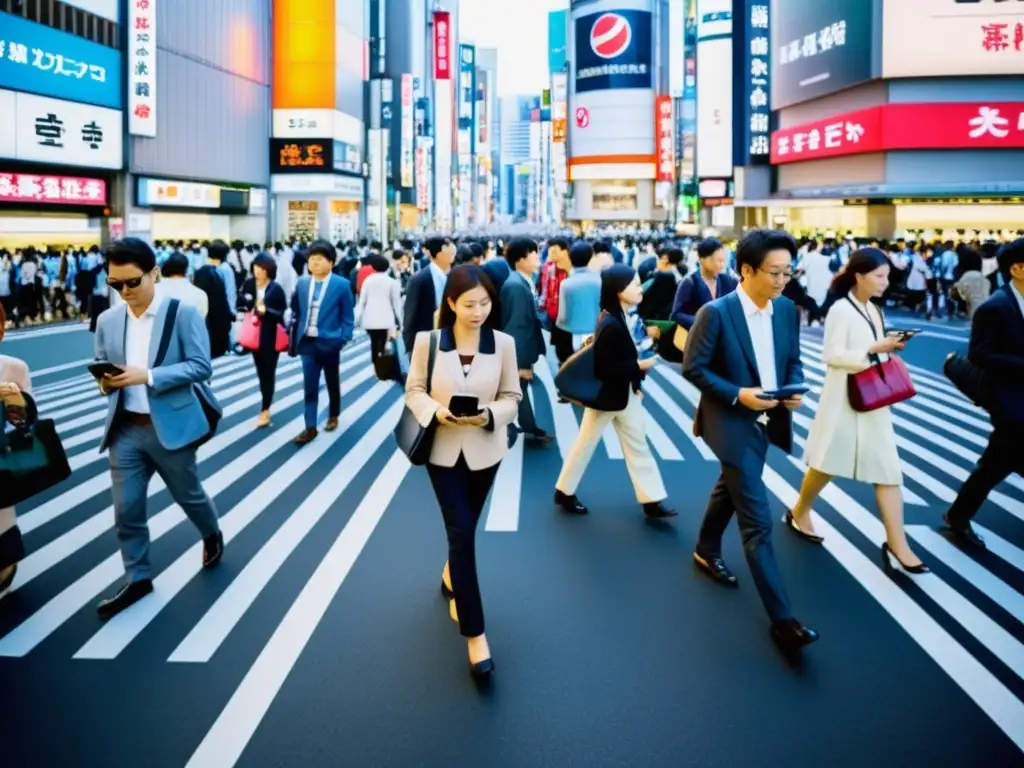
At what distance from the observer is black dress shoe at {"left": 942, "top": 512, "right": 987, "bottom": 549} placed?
5840 mm

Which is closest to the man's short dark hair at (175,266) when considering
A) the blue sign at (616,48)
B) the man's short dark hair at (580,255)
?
the man's short dark hair at (580,255)

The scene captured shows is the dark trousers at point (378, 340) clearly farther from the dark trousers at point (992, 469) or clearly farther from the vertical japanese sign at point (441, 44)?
the vertical japanese sign at point (441, 44)

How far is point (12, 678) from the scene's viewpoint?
397 centimetres

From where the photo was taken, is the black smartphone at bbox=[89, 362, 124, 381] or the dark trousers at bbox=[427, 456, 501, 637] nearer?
the dark trousers at bbox=[427, 456, 501, 637]

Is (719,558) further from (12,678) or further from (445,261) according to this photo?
(445,261)

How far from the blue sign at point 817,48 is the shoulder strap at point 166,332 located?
126 feet

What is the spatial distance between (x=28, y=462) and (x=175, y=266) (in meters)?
3.93

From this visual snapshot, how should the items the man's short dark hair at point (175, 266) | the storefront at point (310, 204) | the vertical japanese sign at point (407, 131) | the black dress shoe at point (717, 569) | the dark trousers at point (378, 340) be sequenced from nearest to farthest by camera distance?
1. the black dress shoe at point (717, 569)
2. the man's short dark hair at point (175, 266)
3. the dark trousers at point (378, 340)
4. the storefront at point (310, 204)
5. the vertical japanese sign at point (407, 131)

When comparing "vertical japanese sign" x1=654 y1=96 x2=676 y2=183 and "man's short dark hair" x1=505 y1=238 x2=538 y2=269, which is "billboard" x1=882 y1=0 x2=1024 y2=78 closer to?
"man's short dark hair" x1=505 y1=238 x2=538 y2=269

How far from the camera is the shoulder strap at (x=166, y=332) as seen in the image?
480cm

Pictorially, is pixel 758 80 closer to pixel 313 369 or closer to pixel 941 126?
pixel 941 126

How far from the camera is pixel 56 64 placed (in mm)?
27500

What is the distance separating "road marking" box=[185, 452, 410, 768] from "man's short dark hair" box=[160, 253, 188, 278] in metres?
2.97

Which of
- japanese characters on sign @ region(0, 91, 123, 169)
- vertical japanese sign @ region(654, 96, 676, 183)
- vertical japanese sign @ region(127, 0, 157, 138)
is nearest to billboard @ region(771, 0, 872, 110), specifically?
vertical japanese sign @ region(127, 0, 157, 138)
